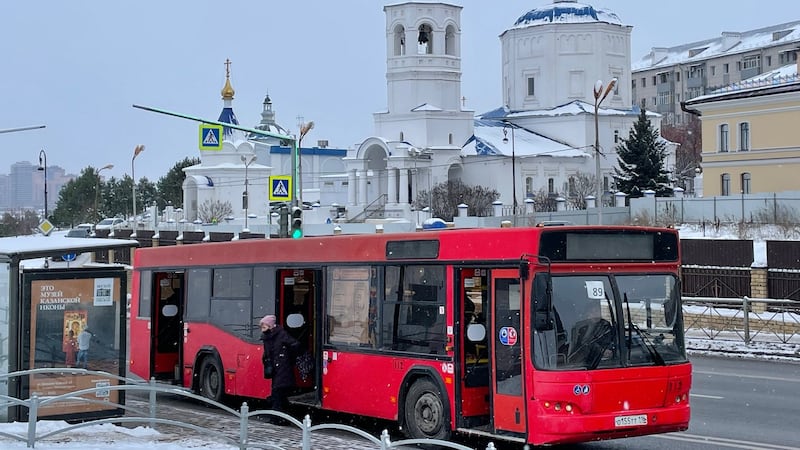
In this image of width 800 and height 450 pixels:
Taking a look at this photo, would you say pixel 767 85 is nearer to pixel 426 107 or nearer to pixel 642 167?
pixel 642 167

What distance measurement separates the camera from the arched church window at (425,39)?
92125 mm

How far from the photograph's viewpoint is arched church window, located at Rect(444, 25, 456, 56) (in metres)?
93.1

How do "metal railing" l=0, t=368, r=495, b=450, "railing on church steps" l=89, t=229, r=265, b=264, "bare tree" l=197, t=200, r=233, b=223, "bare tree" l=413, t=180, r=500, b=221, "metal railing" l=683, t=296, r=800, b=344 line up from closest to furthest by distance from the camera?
"metal railing" l=0, t=368, r=495, b=450
"metal railing" l=683, t=296, r=800, b=344
"railing on church steps" l=89, t=229, r=265, b=264
"bare tree" l=413, t=180, r=500, b=221
"bare tree" l=197, t=200, r=233, b=223

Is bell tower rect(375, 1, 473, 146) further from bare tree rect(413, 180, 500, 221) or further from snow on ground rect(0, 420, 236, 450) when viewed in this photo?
snow on ground rect(0, 420, 236, 450)

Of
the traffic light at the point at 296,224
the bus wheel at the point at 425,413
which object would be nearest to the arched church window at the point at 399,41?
the traffic light at the point at 296,224

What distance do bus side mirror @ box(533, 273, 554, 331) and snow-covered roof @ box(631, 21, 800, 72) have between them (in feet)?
420

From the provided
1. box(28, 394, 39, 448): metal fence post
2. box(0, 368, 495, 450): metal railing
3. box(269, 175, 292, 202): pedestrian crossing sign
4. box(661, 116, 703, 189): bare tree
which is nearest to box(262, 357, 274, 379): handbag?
box(0, 368, 495, 450): metal railing

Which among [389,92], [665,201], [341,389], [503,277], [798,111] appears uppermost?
[389,92]

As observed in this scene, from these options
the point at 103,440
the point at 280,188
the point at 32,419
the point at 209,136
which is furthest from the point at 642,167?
the point at 32,419

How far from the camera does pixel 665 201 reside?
53.6 m

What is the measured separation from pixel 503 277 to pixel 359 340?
2.98 meters

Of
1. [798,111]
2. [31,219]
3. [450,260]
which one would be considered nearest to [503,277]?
[450,260]

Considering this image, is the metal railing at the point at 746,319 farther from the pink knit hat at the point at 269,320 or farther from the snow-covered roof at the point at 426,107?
the snow-covered roof at the point at 426,107

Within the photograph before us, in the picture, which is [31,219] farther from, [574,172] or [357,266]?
[357,266]
